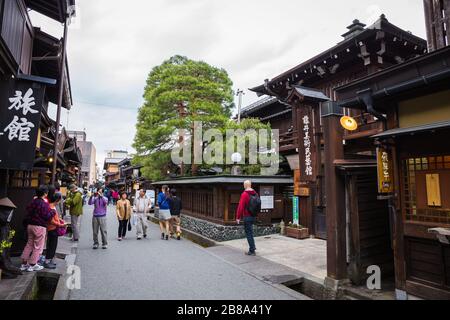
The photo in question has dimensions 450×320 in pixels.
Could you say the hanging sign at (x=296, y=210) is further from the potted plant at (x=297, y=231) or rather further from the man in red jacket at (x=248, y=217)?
the man in red jacket at (x=248, y=217)

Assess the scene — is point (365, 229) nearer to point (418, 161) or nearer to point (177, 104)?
point (418, 161)

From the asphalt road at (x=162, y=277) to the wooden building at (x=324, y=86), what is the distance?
248 centimetres

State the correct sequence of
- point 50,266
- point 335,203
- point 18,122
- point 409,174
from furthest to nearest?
1. point 50,266
2. point 18,122
3. point 335,203
4. point 409,174

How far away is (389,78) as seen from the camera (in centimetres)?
582

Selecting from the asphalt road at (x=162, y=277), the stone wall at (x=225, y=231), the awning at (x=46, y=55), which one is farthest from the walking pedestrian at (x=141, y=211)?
the awning at (x=46, y=55)

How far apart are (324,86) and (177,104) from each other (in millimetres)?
9998

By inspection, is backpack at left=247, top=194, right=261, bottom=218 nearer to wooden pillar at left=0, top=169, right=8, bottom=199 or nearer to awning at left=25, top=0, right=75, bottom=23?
wooden pillar at left=0, top=169, right=8, bottom=199

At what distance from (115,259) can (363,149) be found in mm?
9731

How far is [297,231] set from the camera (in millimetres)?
13031

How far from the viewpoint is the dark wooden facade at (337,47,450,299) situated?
208 inches

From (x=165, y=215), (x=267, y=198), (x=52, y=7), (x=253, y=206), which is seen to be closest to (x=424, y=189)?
(x=253, y=206)
